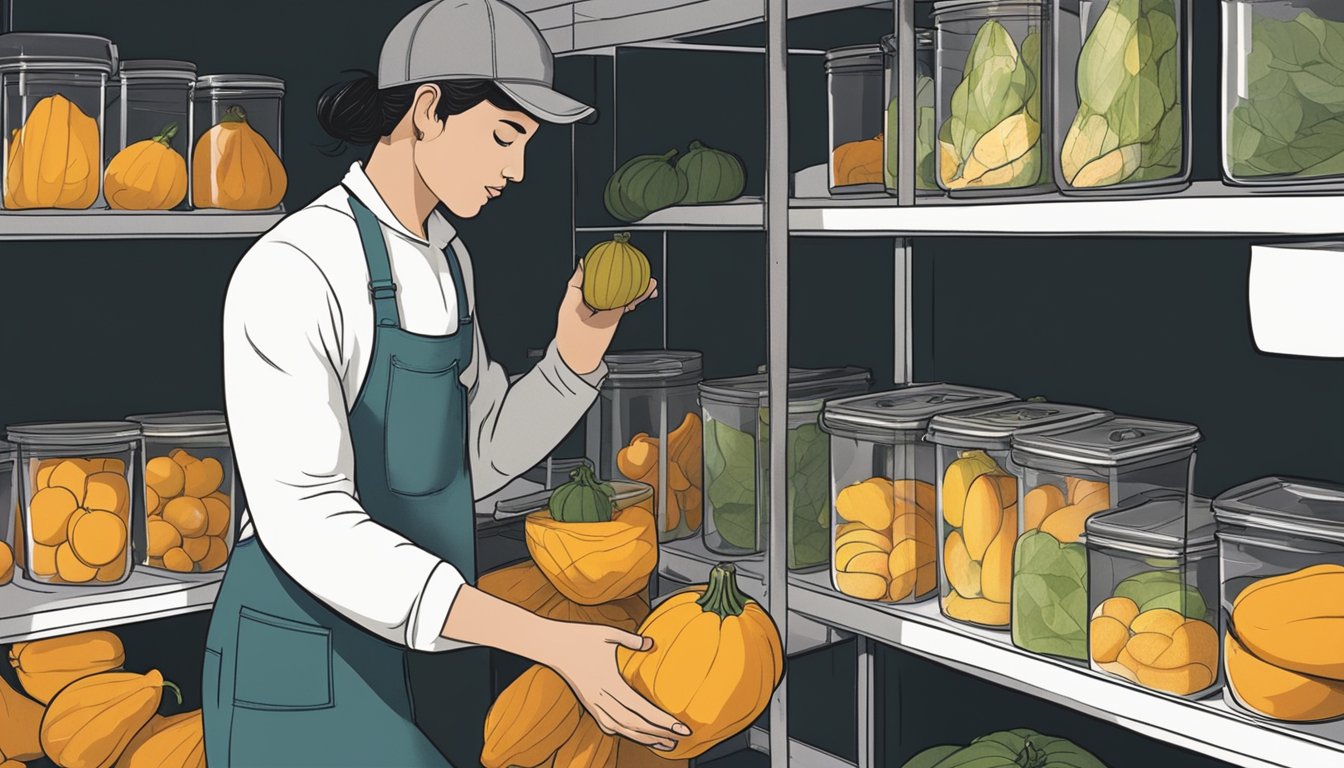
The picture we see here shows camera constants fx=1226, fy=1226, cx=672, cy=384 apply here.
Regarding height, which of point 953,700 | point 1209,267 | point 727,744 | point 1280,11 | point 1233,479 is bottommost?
point 727,744

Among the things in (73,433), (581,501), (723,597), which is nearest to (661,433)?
(581,501)

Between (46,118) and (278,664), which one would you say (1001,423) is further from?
(46,118)

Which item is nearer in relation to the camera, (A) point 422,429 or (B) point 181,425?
(A) point 422,429

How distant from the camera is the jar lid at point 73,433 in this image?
1750 millimetres

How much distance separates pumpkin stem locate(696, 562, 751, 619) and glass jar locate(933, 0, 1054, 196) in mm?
537

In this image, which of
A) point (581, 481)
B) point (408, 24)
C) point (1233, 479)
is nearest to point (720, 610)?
point (581, 481)

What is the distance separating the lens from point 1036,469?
1396 millimetres

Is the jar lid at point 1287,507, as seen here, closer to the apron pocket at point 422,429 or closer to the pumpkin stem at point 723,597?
the pumpkin stem at point 723,597

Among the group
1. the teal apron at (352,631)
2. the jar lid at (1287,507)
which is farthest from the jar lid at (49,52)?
the jar lid at (1287,507)

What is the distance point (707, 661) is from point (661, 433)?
588mm

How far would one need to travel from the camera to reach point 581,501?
5.65ft

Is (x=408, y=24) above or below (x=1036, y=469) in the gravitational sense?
above

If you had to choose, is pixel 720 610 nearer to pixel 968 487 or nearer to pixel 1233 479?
pixel 968 487

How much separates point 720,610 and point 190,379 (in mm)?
1190
